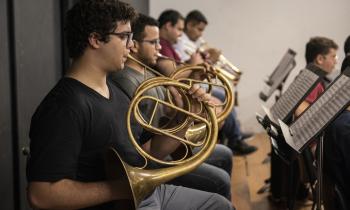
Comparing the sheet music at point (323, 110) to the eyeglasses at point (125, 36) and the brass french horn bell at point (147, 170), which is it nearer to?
the brass french horn bell at point (147, 170)

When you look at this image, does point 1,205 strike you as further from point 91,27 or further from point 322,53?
point 322,53

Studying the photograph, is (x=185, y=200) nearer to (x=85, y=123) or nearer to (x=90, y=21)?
(x=85, y=123)

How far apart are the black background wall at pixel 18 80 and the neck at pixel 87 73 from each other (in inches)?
25.7

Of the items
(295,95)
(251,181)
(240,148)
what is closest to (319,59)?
(251,181)

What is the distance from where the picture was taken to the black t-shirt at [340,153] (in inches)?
89.0

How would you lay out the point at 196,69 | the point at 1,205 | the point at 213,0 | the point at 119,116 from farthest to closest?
the point at 213,0, the point at 196,69, the point at 1,205, the point at 119,116

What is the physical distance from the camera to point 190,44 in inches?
215

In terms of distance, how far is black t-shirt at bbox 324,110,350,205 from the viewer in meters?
2.26

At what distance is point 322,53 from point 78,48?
2.49 meters

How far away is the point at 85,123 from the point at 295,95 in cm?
134

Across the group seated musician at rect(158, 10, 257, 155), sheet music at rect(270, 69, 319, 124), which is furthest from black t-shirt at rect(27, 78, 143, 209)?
seated musician at rect(158, 10, 257, 155)

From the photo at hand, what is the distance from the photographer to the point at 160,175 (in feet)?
5.27

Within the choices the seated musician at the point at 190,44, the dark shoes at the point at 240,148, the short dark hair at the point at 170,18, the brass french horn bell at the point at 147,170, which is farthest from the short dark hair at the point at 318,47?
the brass french horn bell at the point at 147,170

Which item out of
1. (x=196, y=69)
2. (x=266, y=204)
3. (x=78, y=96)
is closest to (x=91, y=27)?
(x=78, y=96)
